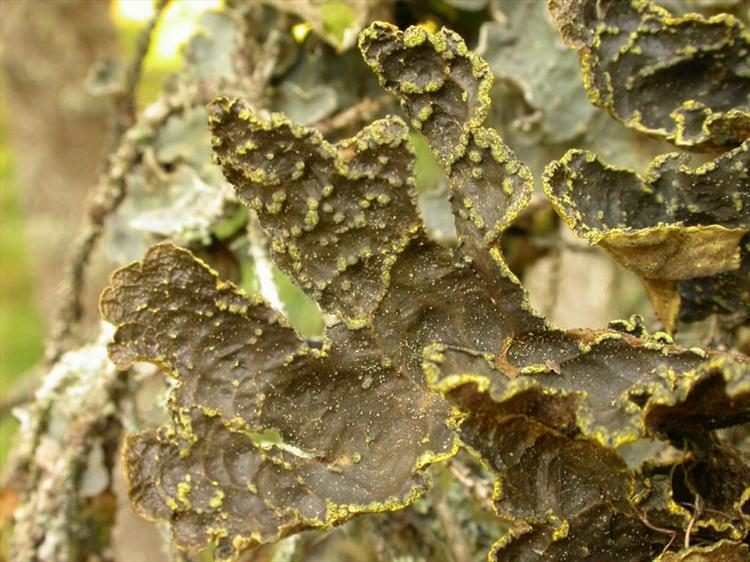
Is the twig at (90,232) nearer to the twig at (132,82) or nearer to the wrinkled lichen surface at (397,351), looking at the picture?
the twig at (132,82)

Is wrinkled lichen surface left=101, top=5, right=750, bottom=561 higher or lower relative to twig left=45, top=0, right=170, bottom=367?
lower

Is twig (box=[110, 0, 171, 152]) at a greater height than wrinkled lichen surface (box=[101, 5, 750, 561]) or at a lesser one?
greater

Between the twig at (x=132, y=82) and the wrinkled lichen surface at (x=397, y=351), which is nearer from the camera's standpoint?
the wrinkled lichen surface at (x=397, y=351)

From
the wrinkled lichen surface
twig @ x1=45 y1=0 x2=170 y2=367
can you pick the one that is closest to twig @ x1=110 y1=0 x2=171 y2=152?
twig @ x1=45 y1=0 x2=170 y2=367

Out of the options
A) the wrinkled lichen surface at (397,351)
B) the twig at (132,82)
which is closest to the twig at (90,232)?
the twig at (132,82)

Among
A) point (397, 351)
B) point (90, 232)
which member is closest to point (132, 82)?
point (90, 232)

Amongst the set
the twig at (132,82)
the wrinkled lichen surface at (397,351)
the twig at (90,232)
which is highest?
the twig at (132,82)

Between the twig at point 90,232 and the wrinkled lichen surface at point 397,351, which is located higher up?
the twig at point 90,232

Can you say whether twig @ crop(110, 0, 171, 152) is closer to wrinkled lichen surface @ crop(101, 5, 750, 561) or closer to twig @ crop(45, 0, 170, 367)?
twig @ crop(45, 0, 170, 367)

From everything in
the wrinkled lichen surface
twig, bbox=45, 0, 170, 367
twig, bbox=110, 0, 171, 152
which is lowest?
the wrinkled lichen surface

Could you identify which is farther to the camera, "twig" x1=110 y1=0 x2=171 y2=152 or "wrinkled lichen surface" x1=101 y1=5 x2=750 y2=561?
"twig" x1=110 y1=0 x2=171 y2=152
